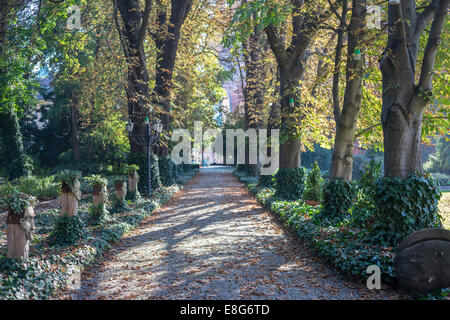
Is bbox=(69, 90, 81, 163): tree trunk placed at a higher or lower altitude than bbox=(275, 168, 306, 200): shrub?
higher

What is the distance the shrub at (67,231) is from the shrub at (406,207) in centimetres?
522

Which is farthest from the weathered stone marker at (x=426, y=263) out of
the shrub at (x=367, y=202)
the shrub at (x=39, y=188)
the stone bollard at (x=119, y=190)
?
the shrub at (x=39, y=188)

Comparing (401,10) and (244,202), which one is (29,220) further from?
(244,202)

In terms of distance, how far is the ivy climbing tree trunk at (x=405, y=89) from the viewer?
570 centimetres

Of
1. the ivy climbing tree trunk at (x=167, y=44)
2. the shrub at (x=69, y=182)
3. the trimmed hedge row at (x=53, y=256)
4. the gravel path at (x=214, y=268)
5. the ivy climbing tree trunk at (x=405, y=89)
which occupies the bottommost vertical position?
the gravel path at (x=214, y=268)

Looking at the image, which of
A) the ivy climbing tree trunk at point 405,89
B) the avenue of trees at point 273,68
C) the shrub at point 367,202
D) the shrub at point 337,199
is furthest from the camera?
the shrub at point 337,199

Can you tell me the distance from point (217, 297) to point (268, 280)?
941 millimetres

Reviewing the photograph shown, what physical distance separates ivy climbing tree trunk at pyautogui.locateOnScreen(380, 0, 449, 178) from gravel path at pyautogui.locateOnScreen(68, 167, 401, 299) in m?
2.18

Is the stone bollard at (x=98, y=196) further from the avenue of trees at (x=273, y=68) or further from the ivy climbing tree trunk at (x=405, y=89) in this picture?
the ivy climbing tree trunk at (x=405, y=89)

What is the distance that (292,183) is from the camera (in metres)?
11.8

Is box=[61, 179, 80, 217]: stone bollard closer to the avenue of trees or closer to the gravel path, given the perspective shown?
the gravel path

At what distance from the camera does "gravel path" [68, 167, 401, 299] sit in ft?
15.1

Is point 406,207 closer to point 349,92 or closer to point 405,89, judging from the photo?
point 405,89

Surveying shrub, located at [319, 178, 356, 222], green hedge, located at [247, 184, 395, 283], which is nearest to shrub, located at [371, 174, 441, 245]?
green hedge, located at [247, 184, 395, 283]
